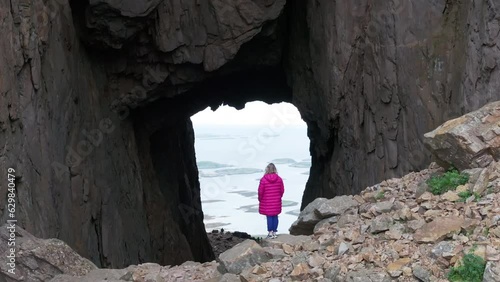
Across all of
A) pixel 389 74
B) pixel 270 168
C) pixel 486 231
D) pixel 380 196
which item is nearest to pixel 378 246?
pixel 486 231

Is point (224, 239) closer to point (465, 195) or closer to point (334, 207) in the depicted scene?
point (334, 207)

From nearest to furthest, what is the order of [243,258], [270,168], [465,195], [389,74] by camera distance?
[465,195], [243,258], [270,168], [389,74]

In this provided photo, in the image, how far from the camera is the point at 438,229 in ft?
20.7

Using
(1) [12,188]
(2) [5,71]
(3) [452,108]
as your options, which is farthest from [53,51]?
(3) [452,108]

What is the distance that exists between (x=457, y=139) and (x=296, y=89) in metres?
10.2

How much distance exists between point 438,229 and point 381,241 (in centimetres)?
67

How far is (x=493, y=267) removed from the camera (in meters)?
5.38

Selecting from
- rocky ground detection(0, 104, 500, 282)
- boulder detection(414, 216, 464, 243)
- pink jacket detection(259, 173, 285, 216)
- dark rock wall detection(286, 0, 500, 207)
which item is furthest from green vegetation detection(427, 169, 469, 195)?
pink jacket detection(259, 173, 285, 216)

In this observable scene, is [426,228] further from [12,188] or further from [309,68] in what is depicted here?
[309,68]

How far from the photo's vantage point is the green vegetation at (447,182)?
7.28m

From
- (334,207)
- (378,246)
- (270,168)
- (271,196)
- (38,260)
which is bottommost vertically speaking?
(378,246)

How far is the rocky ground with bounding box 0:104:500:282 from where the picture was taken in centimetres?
598

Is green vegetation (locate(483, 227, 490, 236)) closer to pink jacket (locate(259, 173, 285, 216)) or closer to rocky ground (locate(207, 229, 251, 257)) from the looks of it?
pink jacket (locate(259, 173, 285, 216))

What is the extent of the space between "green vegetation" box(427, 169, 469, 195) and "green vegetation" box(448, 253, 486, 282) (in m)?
1.78
